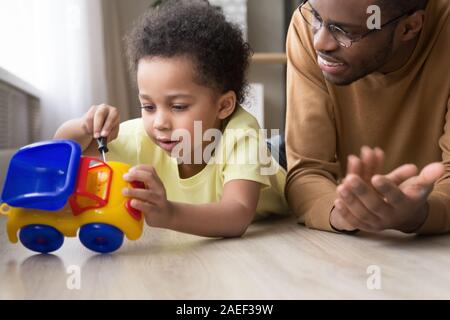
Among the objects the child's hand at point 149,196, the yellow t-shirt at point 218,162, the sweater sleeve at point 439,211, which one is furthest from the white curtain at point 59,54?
the sweater sleeve at point 439,211

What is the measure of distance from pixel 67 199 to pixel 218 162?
1.31 ft

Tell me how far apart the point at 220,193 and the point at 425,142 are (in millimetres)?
437

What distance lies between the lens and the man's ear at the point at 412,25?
1172mm

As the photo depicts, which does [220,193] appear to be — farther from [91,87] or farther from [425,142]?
[91,87]

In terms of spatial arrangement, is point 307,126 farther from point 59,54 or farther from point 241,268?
point 59,54

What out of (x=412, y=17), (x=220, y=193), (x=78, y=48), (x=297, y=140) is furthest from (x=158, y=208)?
(x=78, y=48)

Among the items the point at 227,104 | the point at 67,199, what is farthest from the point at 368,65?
the point at 67,199

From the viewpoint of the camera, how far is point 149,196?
890 mm

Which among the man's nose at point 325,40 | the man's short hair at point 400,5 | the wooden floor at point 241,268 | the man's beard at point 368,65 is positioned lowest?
the wooden floor at point 241,268

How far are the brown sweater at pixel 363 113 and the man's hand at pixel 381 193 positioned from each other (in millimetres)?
239

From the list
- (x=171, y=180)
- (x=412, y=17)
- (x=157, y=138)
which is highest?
(x=412, y=17)

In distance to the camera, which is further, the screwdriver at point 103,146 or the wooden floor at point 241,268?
the screwdriver at point 103,146

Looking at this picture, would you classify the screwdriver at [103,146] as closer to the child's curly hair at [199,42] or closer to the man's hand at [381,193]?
the child's curly hair at [199,42]

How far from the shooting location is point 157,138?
3.69 feet
